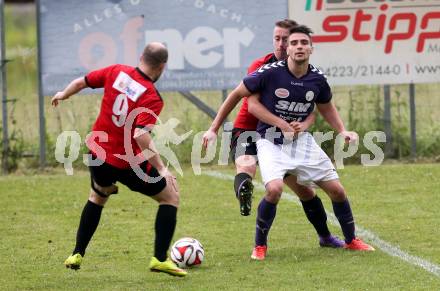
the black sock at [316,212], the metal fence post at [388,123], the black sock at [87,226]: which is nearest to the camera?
the black sock at [87,226]

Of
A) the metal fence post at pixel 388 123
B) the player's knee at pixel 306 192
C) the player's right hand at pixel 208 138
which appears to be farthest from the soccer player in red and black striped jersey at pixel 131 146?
the metal fence post at pixel 388 123

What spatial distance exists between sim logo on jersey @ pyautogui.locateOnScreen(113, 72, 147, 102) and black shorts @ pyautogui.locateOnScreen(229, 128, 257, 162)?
1616mm

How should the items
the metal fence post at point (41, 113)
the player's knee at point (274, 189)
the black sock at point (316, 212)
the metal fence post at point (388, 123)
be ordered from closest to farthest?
the player's knee at point (274, 189)
the black sock at point (316, 212)
the metal fence post at point (41, 113)
the metal fence post at point (388, 123)

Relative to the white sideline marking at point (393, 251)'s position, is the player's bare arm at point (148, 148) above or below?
above

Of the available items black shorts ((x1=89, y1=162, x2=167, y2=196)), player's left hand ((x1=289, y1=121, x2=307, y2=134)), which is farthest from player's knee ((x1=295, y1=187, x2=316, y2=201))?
black shorts ((x1=89, y1=162, x2=167, y2=196))

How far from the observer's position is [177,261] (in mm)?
8867

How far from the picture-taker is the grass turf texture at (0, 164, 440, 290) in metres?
8.26

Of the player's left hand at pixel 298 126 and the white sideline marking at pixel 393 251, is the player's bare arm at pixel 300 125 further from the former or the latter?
the white sideline marking at pixel 393 251

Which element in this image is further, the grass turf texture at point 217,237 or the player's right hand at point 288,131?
the player's right hand at point 288,131

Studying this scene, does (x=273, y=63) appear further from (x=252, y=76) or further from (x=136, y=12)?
(x=136, y=12)

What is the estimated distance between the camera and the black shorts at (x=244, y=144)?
9.52 m

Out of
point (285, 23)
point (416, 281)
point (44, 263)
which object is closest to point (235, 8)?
point (285, 23)

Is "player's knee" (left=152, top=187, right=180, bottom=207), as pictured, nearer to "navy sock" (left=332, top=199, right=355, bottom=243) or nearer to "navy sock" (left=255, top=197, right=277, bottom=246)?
"navy sock" (left=255, top=197, right=277, bottom=246)

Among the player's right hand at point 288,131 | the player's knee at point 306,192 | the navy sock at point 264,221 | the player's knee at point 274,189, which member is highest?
the player's right hand at point 288,131
